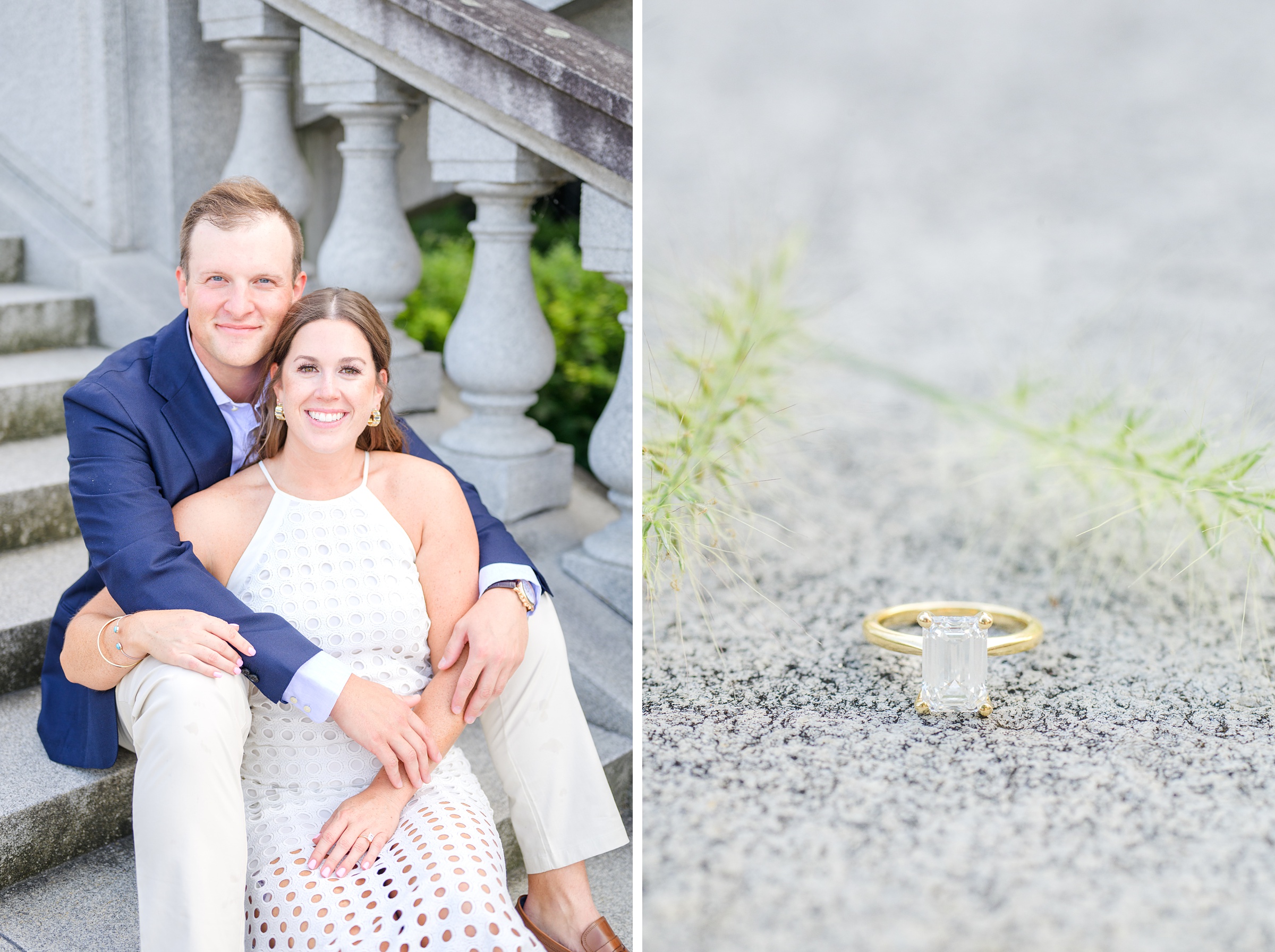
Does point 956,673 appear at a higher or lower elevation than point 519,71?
lower

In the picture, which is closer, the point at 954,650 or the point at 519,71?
the point at 954,650

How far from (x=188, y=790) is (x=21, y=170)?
205cm

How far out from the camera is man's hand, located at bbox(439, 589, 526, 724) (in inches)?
56.5

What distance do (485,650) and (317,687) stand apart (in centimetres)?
21

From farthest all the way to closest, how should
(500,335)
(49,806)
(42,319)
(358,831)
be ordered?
(42,319), (500,335), (49,806), (358,831)

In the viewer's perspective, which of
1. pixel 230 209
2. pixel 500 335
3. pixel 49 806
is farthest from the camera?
pixel 500 335

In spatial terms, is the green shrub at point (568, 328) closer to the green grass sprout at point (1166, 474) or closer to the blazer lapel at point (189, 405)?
the green grass sprout at point (1166, 474)

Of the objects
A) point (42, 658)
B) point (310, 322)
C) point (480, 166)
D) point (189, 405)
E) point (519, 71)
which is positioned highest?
point (519, 71)

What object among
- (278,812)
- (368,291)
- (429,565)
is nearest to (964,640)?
(429,565)

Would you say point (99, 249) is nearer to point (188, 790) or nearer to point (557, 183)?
point (557, 183)

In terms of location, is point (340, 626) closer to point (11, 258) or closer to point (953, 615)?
point (953, 615)

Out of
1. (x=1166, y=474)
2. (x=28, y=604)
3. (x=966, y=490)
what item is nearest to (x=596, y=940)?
(x=1166, y=474)

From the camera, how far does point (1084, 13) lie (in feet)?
10.3

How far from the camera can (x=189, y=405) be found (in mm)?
1485
